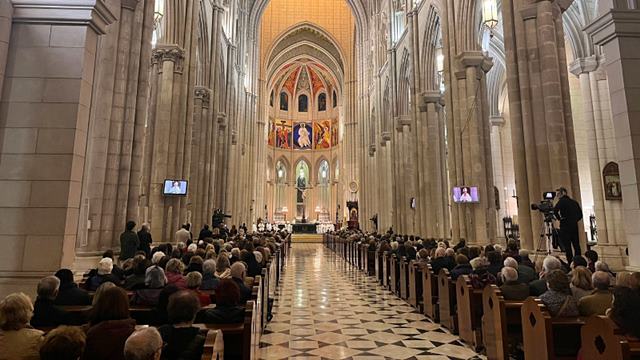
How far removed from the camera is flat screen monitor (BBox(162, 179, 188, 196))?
37.3ft

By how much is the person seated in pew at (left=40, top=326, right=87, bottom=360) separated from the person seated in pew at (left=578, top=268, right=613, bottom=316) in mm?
3991

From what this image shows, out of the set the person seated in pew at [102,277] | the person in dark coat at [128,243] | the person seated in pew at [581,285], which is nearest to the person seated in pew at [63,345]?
the person seated in pew at [102,277]

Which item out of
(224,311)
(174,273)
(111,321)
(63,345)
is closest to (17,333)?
(111,321)

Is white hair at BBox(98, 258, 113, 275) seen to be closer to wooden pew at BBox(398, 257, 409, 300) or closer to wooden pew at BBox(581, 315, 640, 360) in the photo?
wooden pew at BBox(581, 315, 640, 360)

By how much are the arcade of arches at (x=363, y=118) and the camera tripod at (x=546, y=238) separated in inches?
7.7

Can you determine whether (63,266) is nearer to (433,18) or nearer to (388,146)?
(433,18)

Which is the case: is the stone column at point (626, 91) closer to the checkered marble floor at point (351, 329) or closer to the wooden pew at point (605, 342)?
the checkered marble floor at point (351, 329)

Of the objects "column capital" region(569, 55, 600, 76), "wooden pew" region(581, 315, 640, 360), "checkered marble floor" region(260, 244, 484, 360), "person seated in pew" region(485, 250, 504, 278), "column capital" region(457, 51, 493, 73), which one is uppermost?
"column capital" region(569, 55, 600, 76)

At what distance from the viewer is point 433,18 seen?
16.7 meters

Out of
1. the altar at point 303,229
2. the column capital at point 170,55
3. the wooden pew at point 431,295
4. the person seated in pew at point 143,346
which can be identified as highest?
the column capital at point 170,55

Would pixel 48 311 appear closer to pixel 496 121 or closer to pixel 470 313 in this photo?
pixel 470 313

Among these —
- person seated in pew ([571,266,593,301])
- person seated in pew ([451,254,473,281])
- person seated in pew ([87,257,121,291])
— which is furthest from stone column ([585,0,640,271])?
person seated in pew ([87,257,121,291])

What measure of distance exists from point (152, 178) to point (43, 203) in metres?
7.49

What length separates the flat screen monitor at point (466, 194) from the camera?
12.4 metres
